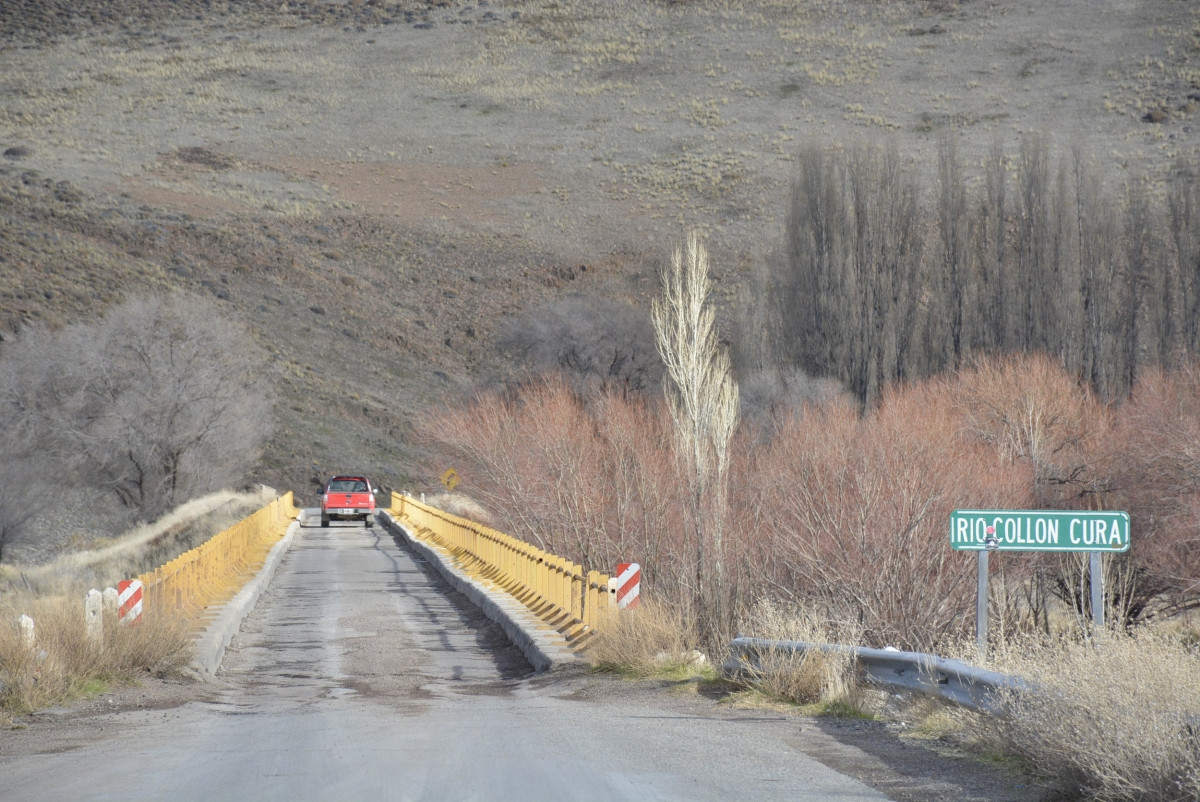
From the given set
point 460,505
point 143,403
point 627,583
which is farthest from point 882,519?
point 143,403

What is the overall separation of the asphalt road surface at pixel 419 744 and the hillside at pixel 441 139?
153 feet

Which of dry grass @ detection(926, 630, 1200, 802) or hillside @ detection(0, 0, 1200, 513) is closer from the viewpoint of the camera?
dry grass @ detection(926, 630, 1200, 802)

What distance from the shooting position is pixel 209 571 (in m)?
20.6

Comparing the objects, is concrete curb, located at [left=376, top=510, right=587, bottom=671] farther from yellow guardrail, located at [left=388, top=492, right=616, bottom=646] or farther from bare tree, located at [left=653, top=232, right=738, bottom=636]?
bare tree, located at [left=653, top=232, right=738, bottom=636]

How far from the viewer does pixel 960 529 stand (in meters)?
10.3

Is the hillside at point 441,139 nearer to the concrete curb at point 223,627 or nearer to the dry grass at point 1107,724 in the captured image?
the concrete curb at point 223,627

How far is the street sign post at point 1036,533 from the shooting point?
9945 millimetres

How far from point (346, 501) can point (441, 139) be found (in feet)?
238

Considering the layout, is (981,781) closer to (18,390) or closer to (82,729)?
(82,729)

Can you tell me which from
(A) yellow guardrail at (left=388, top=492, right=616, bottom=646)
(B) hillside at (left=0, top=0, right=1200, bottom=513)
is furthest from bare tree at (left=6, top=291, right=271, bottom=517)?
(A) yellow guardrail at (left=388, top=492, right=616, bottom=646)

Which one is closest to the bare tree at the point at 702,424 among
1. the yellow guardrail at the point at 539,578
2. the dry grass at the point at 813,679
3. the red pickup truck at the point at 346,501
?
the yellow guardrail at the point at 539,578

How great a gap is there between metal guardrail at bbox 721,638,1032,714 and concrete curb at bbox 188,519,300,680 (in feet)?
19.1

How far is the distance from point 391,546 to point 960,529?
28.3 metres

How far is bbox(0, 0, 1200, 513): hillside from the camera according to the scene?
7506 centimetres
